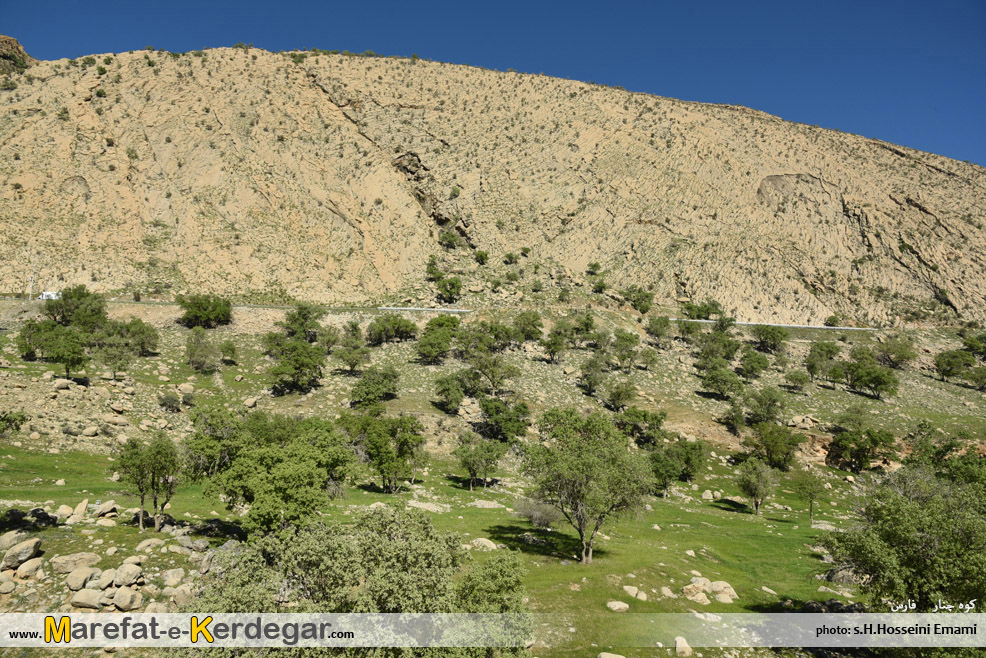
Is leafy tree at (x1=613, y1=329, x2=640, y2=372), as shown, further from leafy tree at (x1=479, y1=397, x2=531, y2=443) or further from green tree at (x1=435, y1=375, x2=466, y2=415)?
green tree at (x1=435, y1=375, x2=466, y2=415)

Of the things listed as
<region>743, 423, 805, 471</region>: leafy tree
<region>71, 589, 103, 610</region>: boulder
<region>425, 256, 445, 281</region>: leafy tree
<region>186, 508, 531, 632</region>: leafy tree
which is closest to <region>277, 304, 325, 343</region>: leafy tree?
<region>425, 256, 445, 281</region>: leafy tree

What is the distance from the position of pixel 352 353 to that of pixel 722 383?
172ft

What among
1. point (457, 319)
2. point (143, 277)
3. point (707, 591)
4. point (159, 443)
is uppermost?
point (143, 277)

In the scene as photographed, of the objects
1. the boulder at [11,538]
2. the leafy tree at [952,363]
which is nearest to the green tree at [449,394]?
the boulder at [11,538]

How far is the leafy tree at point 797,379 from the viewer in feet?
242

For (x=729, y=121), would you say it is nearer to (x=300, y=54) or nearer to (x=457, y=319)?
(x=457, y=319)

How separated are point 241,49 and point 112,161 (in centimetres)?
4368

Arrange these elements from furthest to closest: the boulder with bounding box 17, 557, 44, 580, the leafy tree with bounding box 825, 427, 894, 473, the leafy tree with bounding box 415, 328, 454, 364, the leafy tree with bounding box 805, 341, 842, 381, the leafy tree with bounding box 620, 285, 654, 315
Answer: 1. the leafy tree with bounding box 620, 285, 654, 315
2. the leafy tree with bounding box 805, 341, 842, 381
3. the leafy tree with bounding box 415, 328, 454, 364
4. the leafy tree with bounding box 825, 427, 894, 473
5. the boulder with bounding box 17, 557, 44, 580

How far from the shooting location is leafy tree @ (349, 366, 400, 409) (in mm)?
57106

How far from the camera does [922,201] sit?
11588 centimetres

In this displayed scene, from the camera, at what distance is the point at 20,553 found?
19.0 m

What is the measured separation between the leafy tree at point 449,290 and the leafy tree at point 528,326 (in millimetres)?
15769

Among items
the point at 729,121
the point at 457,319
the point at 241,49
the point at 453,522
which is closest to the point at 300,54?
the point at 241,49

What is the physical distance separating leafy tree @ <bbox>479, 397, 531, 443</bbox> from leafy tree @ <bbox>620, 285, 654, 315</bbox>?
1684 inches
